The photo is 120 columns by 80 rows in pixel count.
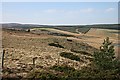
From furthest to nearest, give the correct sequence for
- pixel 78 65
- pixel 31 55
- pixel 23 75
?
pixel 31 55, pixel 78 65, pixel 23 75

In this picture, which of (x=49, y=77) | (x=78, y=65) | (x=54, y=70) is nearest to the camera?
(x=49, y=77)

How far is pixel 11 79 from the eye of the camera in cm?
1752

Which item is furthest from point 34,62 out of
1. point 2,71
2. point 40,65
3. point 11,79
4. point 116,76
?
point 116,76

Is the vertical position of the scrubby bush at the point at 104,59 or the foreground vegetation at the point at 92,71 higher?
the scrubby bush at the point at 104,59

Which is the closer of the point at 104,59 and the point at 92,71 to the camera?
the point at 92,71

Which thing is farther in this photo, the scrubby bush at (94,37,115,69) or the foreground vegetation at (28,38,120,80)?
the scrubby bush at (94,37,115,69)

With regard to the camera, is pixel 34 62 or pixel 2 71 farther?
pixel 34 62

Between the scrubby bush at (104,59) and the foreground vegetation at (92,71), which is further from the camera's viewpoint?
the scrubby bush at (104,59)

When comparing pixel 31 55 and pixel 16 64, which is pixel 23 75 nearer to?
pixel 16 64

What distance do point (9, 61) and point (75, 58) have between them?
814 centimetres

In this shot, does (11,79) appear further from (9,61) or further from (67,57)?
(67,57)

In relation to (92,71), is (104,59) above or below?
above

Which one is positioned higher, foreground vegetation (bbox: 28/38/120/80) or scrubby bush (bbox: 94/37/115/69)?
Result: scrubby bush (bbox: 94/37/115/69)

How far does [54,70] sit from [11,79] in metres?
4.84
